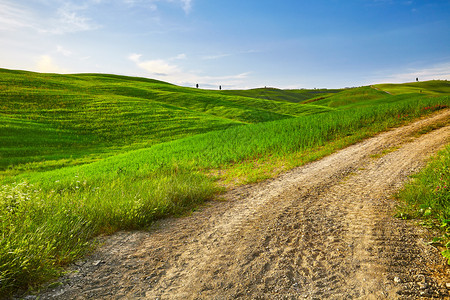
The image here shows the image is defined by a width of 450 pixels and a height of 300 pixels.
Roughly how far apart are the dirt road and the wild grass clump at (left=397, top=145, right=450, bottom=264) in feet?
0.90

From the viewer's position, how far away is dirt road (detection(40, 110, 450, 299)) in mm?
3406

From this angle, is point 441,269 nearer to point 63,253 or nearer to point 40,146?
point 63,253

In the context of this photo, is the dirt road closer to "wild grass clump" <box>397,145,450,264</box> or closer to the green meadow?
"wild grass clump" <box>397,145,450,264</box>

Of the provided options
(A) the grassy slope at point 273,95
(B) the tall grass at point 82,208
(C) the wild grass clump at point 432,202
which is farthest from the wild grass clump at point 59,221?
(A) the grassy slope at point 273,95

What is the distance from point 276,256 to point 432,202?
3.55m

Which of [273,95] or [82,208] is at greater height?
[273,95]

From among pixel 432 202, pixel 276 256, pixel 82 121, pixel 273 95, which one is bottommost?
pixel 276 256

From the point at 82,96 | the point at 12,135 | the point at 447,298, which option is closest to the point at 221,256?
the point at 447,298

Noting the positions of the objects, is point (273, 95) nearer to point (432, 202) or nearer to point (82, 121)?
point (82, 121)

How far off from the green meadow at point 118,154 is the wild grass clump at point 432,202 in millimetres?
4685

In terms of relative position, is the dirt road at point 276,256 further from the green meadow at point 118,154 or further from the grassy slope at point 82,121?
the grassy slope at point 82,121

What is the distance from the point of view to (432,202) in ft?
16.9

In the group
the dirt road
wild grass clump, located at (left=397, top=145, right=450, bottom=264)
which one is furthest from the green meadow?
wild grass clump, located at (left=397, top=145, right=450, bottom=264)

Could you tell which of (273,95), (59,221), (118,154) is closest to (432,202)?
(59,221)
